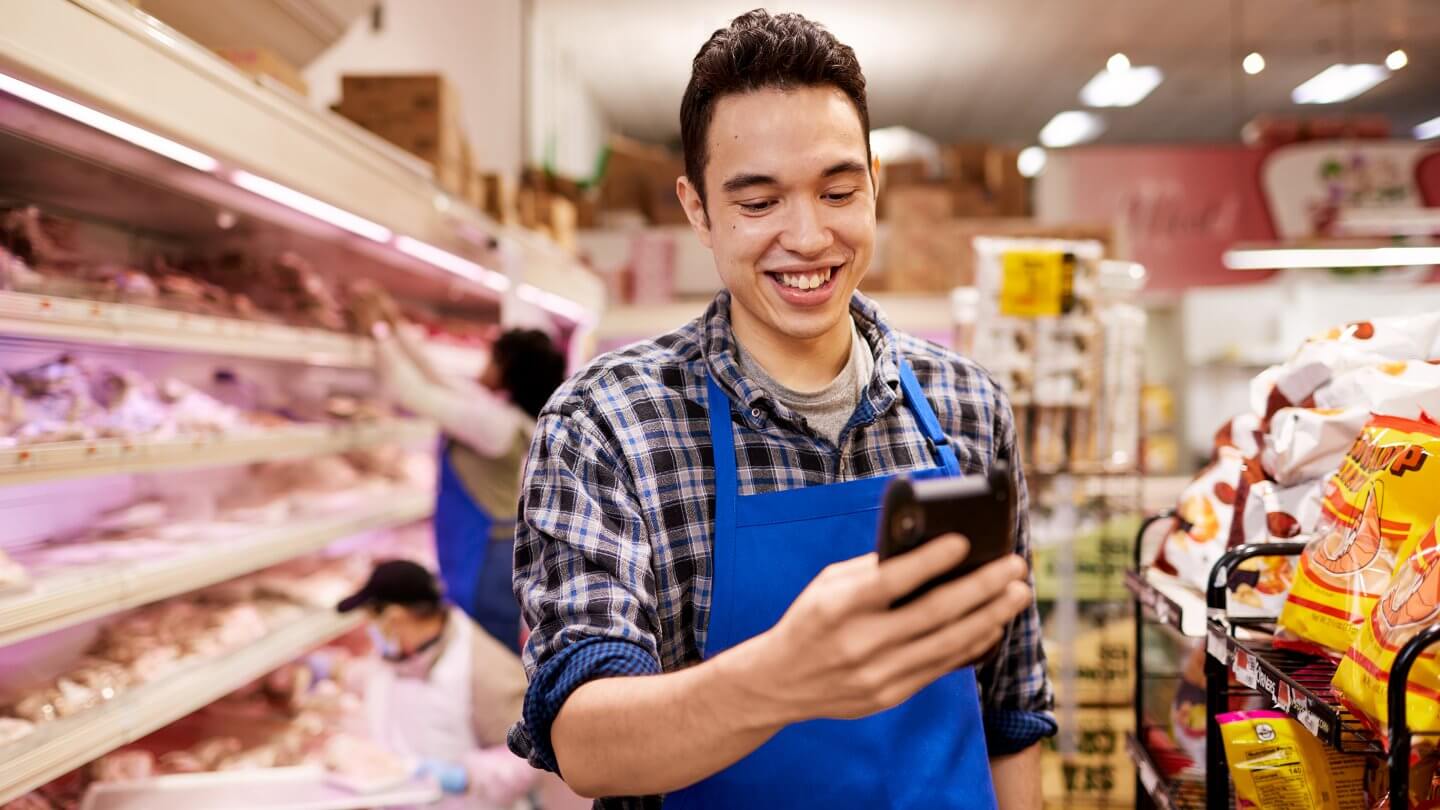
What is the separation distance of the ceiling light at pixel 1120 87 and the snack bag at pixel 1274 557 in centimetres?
905

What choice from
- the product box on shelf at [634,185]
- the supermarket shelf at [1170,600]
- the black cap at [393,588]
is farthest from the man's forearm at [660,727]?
the product box on shelf at [634,185]

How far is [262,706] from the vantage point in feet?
10.2

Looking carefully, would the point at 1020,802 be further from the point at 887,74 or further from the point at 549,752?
the point at 887,74

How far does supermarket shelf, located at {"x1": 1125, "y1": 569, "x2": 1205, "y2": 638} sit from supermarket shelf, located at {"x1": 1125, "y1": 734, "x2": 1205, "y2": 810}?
0.88 feet

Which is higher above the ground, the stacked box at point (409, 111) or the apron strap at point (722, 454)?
the stacked box at point (409, 111)

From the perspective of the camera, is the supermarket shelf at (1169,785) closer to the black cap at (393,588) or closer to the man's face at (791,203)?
the man's face at (791,203)

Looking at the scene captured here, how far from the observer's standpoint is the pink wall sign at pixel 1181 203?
29.7ft

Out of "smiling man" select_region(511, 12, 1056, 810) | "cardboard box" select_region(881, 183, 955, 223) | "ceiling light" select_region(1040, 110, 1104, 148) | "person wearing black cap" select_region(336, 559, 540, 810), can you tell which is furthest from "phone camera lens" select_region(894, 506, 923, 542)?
"ceiling light" select_region(1040, 110, 1104, 148)

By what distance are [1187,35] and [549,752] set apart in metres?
9.21

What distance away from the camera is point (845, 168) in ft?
4.32

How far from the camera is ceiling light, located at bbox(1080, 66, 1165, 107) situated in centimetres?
995

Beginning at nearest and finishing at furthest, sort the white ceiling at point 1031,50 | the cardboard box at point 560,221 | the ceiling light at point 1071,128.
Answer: the cardboard box at point 560,221
the white ceiling at point 1031,50
the ceiling light at point 1071,128

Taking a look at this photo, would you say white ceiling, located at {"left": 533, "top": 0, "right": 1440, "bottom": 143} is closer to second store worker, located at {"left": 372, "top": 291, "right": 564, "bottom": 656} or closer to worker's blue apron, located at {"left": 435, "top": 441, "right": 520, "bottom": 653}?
second store worker, located at {"left": 372, "top": 291, "right": 564, "bottom": 656}

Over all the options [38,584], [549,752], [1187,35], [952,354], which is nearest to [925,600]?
[549,752]
